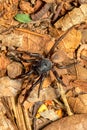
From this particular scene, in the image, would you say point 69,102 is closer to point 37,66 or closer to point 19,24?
point 37,66

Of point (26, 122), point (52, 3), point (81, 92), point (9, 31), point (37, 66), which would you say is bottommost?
point (26, 122)

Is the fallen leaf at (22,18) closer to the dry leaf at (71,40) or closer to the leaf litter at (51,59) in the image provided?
the leaf litter at (51,59)

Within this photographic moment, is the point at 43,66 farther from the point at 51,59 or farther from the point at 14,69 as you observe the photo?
the point at 14,69

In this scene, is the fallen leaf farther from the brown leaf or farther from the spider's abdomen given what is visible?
the brown leaf

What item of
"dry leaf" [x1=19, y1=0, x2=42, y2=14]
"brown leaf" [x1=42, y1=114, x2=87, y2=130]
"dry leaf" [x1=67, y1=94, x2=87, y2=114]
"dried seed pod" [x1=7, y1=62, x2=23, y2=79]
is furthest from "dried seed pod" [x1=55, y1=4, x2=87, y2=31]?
"brown leaf" [x1=42, y1=114, x2=87, y2=130]

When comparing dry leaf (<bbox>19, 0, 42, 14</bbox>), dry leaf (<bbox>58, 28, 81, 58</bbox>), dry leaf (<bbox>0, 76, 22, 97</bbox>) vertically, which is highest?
dry leaf (<bbox>19, 0, 42, 14</bbox>)

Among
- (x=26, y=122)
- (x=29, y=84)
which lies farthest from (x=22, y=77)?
(x=26, y=122)
